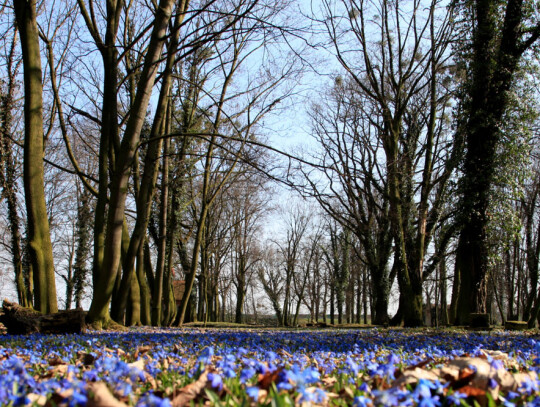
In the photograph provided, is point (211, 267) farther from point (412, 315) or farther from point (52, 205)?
A: point (412, 315)

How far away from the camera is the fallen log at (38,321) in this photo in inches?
271

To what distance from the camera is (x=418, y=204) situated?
1759cm

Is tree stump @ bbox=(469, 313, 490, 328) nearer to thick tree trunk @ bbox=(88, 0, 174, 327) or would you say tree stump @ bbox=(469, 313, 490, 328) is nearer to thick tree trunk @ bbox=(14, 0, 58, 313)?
thick tree trunk @ bbox=(88, 0, 174, 327)

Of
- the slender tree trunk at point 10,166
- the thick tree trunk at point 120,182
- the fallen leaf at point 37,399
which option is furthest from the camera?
the slender tree trunk at point 10,166

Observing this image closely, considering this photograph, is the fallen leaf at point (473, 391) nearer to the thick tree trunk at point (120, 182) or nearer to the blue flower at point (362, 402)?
the blue flower at point (362, 402)

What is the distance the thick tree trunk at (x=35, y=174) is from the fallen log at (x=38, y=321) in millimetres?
603

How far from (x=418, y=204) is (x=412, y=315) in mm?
4671

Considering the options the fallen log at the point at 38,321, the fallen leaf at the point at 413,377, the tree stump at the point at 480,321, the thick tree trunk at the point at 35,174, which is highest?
the thick tree trunk at the point at 35,174

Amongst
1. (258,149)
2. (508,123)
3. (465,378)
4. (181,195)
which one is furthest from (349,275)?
(465,378)

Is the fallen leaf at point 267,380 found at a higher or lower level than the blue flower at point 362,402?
lower

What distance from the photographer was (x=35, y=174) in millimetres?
8008

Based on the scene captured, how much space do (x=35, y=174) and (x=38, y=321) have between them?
2.81m

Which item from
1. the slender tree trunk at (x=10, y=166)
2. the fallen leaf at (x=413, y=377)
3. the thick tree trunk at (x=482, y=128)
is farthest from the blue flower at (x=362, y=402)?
the slender tree trunk at (x=10, y=166)

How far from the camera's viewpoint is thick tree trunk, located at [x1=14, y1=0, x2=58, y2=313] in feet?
25.6
